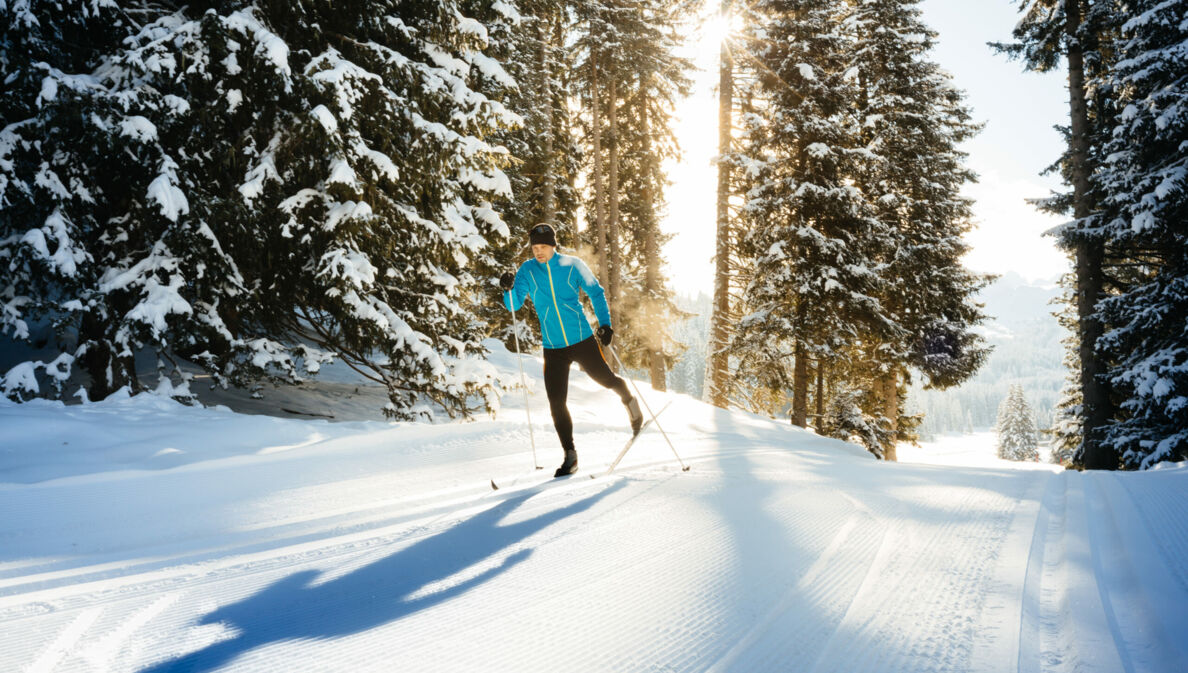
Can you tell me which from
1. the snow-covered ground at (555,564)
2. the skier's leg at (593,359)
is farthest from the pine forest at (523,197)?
the snow-covered ground at (555,564)

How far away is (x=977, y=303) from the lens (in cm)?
1773

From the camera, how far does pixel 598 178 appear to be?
18.0 metres

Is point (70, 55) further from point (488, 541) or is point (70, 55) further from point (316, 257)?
point (488, 541)

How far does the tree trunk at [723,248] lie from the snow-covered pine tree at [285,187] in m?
8.23

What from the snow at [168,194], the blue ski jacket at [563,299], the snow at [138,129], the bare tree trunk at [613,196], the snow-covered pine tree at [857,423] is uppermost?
the bare tree trunk at [613,196]

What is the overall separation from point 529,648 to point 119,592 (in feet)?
5.31

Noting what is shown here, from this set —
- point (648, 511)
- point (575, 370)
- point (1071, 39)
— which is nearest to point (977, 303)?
point (1071, 39)

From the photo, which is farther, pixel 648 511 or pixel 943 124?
pixel 943 124

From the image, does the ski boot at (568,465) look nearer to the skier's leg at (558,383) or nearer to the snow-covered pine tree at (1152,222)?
the skier's leg at (558,383)

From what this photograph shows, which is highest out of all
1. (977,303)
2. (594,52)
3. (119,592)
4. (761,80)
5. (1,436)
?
(594,52)

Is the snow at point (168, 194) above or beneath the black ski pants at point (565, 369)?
above

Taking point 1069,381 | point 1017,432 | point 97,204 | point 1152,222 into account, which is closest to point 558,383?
point 97,204

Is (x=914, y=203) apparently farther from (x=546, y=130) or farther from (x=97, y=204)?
(x=97, y=204)

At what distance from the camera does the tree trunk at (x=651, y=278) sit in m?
19.0
